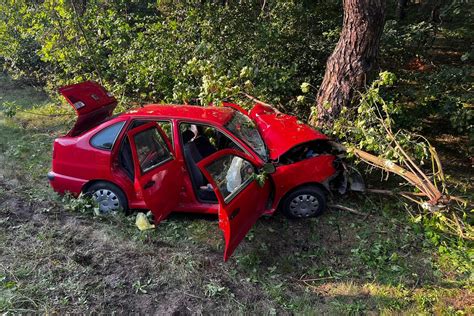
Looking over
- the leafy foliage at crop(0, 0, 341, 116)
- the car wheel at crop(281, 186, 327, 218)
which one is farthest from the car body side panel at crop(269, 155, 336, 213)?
the leafy foliage at crop(0, 0, 341, 116)

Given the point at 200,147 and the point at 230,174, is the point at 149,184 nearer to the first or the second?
the point at 230,174

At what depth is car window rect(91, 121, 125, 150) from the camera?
4.79 meters

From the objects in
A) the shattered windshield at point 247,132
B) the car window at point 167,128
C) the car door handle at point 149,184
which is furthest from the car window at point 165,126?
the shattered windshield at point 247,132

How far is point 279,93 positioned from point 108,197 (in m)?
3.91

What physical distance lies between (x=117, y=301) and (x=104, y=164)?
198 centimetres

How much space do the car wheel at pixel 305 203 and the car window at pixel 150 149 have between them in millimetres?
1724

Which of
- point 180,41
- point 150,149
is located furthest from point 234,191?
point 180,41

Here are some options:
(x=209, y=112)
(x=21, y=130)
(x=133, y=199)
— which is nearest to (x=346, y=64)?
(x=209, y=112)

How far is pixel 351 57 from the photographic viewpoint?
581 cm

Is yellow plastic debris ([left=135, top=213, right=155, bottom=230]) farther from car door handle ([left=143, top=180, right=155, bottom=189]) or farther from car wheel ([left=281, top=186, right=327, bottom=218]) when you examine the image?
car wheel ([left=281, top=186, right=327, bottom=218])

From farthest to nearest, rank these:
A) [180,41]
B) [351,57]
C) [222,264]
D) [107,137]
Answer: [180,41] → [351,57] → [107,137] → [222,264]

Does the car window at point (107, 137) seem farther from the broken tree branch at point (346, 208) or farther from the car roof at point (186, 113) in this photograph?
the broken tree branch at point (346, 208)

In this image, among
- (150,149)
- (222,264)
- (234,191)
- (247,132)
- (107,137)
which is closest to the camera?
(234,191)

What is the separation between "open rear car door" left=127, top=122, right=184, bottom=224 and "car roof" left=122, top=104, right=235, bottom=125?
307mm
